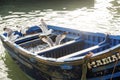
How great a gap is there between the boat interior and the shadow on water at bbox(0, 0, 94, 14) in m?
10.5

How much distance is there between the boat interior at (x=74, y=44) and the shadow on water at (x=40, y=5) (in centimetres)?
1050

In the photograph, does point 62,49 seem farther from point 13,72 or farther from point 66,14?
point 66,14

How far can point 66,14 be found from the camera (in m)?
21.6

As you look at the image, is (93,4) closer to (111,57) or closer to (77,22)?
(77,22)

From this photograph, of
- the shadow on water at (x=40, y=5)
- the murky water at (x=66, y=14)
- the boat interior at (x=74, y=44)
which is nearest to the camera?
the boat interior at (x=74, y=44)

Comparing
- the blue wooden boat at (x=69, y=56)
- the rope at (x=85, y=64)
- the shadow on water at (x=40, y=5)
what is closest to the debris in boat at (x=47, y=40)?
the blue wooden boat at (x=69, y=56)

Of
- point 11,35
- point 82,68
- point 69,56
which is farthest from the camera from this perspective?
point 11,35

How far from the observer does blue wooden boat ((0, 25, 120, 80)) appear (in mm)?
8719

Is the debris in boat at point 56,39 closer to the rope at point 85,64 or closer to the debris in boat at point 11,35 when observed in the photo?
the debris in boat at point 11,35

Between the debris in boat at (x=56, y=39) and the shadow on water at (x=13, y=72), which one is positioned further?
the shadow on water at (x=13, y=72)

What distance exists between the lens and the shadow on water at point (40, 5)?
23.5 meters

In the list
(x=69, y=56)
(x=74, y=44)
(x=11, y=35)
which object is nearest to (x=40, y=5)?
(x=11, y=35)

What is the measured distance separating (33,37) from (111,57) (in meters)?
5.49

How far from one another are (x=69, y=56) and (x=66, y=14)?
12.0 metres
